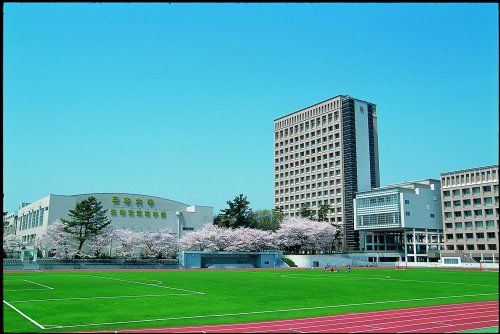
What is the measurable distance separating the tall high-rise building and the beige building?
23927 millimetres

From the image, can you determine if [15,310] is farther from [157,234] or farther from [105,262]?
[157,234]

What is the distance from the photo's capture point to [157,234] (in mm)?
85062

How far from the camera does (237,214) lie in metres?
94.8

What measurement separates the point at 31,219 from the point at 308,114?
2986 inches

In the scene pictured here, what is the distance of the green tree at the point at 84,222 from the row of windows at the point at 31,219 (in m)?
13.0

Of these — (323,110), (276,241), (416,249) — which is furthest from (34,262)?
(323,110)

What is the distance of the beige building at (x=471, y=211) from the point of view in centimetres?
8306

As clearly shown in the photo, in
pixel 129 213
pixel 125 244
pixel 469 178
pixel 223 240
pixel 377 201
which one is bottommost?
pixel 125 244

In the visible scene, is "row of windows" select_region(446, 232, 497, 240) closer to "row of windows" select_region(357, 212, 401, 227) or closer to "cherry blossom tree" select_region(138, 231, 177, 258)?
"row of windows" select_region(357, 212, 401, 227)

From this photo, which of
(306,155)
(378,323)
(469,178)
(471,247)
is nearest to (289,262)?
(471,247)

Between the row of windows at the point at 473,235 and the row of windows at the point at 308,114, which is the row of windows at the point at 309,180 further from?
the row of windows at the point at 473,235

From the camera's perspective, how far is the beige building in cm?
8306

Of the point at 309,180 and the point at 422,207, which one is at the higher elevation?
the point at 309,180

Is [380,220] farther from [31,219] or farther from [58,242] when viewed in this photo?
[31,219]
